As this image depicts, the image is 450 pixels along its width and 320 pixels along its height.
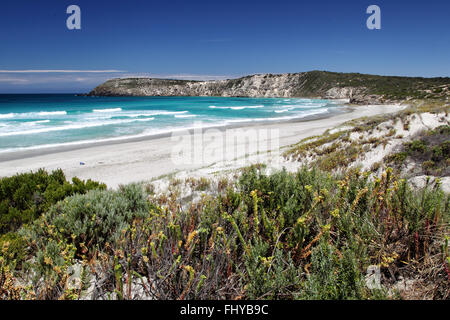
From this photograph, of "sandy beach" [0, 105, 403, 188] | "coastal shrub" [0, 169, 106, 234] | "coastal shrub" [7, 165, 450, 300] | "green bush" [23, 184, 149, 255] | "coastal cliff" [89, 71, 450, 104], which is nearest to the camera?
"coastal shrub" [7, 165, 450, 300]

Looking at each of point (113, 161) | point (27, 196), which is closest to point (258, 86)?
point (113, 161)

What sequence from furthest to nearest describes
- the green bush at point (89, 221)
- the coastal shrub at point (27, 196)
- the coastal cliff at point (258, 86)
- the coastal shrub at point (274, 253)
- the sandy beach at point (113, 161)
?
the coastal cliff at point (258, 86)
the sandy beach at point (113, 161)
the coastal shrub at point (27, 196)
the green bush at point (89, 221)
the coastal shrub at point (274, 253)

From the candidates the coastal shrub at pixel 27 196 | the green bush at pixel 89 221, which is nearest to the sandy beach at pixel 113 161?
the coastal shrub at pixel 27 196

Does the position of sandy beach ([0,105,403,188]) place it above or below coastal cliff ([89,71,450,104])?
below

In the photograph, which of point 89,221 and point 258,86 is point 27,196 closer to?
point 89,221

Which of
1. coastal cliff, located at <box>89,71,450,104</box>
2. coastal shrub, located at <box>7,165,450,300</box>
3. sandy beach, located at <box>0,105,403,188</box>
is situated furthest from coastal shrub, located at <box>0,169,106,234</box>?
Result: coastal cliff, located at <box>89,71,450,104</box>

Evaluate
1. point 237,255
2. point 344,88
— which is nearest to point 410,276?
point 237,255

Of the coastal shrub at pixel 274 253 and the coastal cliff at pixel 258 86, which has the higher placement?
the coastal cliff at pixel 258 86

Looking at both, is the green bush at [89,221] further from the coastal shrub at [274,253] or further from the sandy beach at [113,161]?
the sandy beach at [113,161]

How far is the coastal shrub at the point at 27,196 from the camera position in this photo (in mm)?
3662

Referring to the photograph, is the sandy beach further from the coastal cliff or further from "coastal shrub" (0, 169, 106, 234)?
the coastal cliff

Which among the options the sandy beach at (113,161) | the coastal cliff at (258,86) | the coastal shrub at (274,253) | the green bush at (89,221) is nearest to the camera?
the coastal shrub at (274,253)

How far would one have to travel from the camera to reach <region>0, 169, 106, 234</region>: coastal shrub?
12.0 ft

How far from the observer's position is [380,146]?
750 centimetres
